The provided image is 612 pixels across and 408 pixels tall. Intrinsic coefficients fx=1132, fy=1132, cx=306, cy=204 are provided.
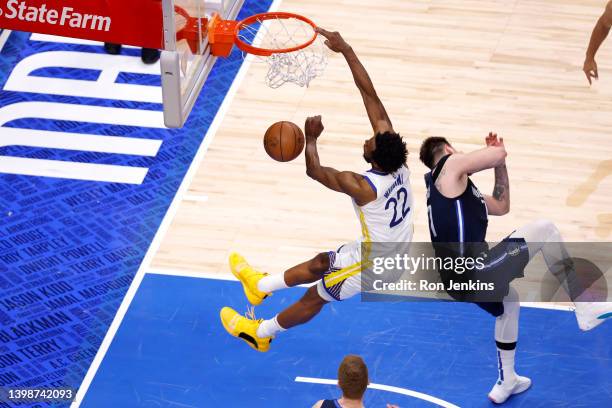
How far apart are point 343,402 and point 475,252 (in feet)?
5.99

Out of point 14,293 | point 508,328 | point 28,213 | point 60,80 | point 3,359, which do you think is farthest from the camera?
point 60,80

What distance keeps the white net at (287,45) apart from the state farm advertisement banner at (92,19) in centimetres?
116

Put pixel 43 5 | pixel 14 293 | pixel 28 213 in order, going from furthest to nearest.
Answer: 1. pixel 28 213
2. pixel 14 293
3. pixel 43 5

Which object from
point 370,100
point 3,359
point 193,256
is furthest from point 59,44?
point 370,100

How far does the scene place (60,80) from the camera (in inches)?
460

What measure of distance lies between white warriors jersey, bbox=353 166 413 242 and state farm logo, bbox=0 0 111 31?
1.97 metres

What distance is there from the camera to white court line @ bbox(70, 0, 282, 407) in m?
8.43

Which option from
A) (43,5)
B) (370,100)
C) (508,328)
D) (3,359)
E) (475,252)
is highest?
(43,5)

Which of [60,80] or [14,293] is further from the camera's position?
[60,80]

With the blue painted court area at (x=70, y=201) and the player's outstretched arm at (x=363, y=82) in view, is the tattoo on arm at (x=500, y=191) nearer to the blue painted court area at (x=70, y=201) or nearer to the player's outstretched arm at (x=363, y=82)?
the player's outstretched arm at (x=363, y=82)

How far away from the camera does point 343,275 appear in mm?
7723

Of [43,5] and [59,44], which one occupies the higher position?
[43,5]

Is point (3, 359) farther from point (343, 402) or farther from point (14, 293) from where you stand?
point (343, 402)

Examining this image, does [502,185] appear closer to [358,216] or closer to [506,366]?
[358,216]
